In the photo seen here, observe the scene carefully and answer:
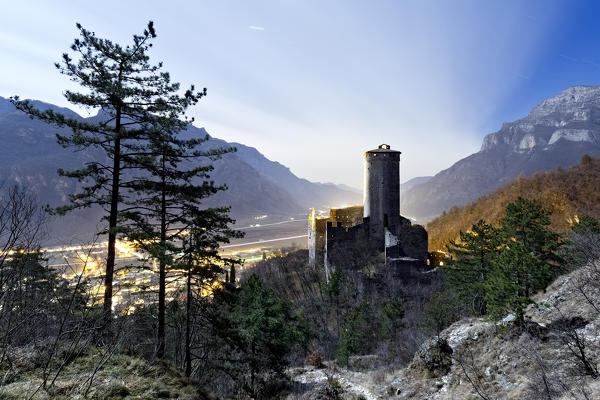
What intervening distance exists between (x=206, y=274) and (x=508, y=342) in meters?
12.8

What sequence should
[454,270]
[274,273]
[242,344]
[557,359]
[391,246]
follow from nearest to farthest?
[557,359]
[242,344]
[454,270]
[391,246]
[274,273]

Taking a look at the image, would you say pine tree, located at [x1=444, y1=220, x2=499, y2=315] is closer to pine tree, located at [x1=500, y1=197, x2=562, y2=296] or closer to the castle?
pine tree, located at [x1=500, y1=197, x2=562, y2=296]

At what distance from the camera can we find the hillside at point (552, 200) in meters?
59.8

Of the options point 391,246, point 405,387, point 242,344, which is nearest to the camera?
point 405,387

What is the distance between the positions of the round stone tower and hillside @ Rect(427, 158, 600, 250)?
23.7 meters

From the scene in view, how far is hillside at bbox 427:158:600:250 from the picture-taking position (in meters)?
59.8

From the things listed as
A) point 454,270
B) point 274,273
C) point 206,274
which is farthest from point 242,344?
point 274,273

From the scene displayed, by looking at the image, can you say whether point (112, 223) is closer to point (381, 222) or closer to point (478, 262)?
point (478, 262)

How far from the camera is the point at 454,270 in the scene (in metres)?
27.0

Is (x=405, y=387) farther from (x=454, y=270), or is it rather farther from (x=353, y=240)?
(x=353, y=240)

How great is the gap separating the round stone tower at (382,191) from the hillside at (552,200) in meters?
23.7

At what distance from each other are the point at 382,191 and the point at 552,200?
5533 centimetres

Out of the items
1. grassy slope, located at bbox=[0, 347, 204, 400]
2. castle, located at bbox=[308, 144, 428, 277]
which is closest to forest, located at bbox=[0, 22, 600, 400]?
grassy slope, located at bbox=[0, 347, 204, 400]

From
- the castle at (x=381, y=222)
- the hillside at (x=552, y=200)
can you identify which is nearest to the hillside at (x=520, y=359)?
the castle at (x=381, y=222)
